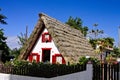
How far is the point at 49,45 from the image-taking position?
26.4 meters

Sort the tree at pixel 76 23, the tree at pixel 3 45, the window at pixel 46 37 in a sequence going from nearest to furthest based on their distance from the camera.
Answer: the window at pixel 46 37, the tree at pixel 3 45, the tree at pixel 76 23

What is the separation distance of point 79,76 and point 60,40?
36.4ft

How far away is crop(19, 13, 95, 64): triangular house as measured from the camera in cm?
2528

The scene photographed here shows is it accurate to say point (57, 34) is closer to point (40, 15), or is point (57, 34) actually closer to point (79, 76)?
point (40, 15)

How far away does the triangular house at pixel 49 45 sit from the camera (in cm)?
2528

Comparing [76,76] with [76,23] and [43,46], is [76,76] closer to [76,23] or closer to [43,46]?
[43,46]

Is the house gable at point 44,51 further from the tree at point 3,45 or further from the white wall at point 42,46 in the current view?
the tree at point 3,45

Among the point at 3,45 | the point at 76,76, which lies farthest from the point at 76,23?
the point at 76,76

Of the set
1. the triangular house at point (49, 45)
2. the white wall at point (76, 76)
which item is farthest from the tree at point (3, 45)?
the white wall at point (76, 76)

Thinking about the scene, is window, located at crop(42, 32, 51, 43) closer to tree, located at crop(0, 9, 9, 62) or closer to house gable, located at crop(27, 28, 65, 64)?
house gable, located at crop(27, 28, 65, 64)

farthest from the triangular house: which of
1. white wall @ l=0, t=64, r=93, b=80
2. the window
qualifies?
white wall @ l=0, t=64, r=93, b=80

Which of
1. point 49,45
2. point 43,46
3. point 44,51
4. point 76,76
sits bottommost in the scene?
point 76,76

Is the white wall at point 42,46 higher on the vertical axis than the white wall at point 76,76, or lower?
higher

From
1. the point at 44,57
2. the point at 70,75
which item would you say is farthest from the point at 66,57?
the point at 70,75
